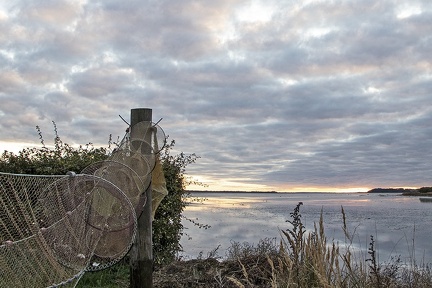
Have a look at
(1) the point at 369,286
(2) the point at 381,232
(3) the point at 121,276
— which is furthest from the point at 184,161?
(2) the point at 381,232

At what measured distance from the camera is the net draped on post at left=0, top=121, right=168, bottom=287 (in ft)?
16.6

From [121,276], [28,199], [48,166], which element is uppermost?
[48,166]

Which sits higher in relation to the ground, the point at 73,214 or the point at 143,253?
the point at 73,214

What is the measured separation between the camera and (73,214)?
5.38m

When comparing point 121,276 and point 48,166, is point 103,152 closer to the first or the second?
point 48,166

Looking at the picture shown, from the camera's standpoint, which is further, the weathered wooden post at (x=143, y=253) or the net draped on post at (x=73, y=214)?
the weathered wooden post at (x=143, y=253)

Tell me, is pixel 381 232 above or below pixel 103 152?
below

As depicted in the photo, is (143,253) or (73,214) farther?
(143,253)

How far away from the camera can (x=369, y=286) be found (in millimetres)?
3867

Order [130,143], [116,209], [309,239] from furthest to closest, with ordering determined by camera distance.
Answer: [130,143] → [116,209] → [309,239]

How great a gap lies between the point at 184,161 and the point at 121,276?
2500 millimetres

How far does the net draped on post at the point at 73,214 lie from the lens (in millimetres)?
5066

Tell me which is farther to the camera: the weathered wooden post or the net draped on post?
the weathered wooden post

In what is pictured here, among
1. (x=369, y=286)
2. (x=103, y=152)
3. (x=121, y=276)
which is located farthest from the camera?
(x=103, y=152)
